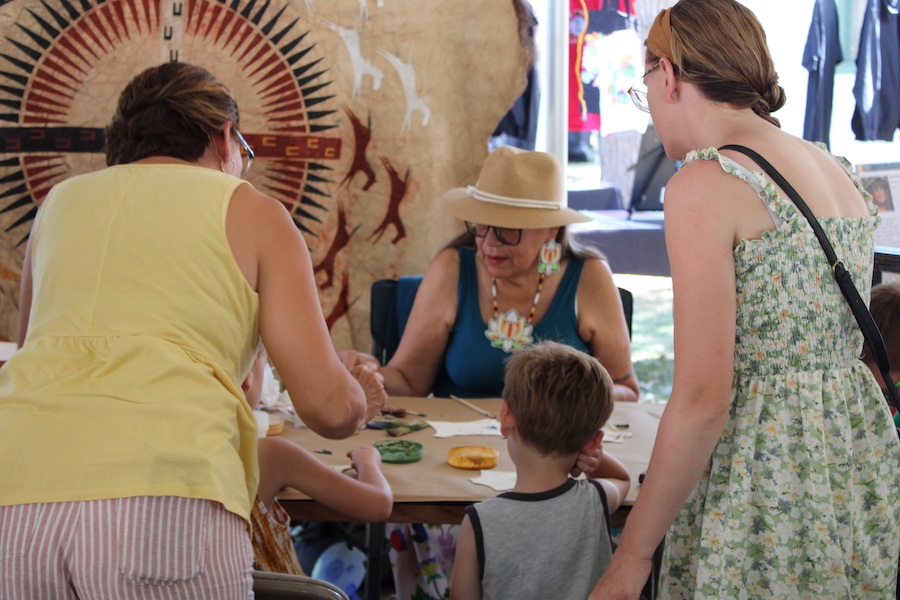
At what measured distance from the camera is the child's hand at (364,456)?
1798 mm

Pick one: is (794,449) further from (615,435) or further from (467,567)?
(615,435)

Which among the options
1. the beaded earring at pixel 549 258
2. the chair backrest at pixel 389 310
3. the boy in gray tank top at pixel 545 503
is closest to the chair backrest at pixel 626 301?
the beaded earring at pixel 549 258

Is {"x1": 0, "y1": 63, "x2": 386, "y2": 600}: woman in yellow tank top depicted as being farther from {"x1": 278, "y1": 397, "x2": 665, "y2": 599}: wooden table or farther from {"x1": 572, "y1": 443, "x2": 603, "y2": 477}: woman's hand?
{"x1": 572, "y1": 443, "x2": 603, "y2": 477}: woman's hand

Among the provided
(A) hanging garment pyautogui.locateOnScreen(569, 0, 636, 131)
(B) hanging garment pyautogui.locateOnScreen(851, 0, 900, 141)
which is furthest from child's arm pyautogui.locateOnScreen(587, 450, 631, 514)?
(B) hanging garment pyautogui.locateOnScreen(851, 0, 900, 141)

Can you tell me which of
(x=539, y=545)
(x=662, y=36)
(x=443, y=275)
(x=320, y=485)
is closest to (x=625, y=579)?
(x=539, y=545)

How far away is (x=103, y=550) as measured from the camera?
3.39 ft

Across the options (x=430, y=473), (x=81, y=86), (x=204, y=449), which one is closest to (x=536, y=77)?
(x=81, y=86)

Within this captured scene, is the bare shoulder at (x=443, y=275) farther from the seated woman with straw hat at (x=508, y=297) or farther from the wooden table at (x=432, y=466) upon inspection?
the wooden table at (x=432, y=466)

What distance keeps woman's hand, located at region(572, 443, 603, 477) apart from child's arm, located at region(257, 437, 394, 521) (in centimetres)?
41

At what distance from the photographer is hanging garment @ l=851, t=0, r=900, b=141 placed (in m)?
4.14

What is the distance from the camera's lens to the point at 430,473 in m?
1.84

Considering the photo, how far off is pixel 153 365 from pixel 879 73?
436cm

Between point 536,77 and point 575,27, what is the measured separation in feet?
1.54

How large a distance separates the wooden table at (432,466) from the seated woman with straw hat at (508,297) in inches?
9.4
